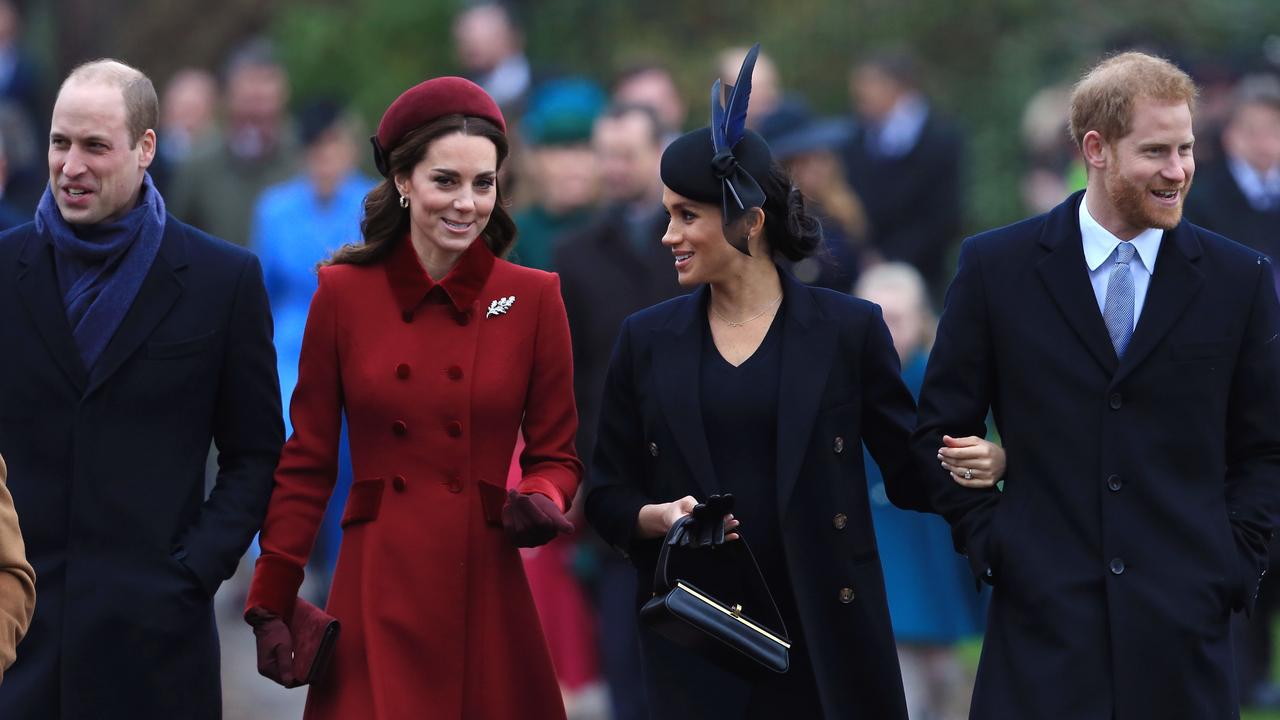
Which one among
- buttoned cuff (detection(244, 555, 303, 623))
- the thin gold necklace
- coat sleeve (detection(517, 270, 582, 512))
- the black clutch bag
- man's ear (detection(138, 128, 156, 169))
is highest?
man's ear (detection(138, 128, 156, 169))

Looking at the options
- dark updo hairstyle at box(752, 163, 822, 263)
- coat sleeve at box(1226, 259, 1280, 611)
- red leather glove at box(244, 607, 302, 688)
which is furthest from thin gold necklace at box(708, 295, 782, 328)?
red leather glove at box(244, 607, 302, 688)

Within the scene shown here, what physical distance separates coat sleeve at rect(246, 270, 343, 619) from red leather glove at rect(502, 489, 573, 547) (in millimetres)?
546

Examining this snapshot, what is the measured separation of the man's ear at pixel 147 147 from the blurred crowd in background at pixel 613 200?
1.45 metres

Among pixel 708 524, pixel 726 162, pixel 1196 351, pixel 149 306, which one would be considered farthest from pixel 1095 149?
pixel 149 306

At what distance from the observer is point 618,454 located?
6.30 metres

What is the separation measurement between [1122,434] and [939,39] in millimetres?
13114

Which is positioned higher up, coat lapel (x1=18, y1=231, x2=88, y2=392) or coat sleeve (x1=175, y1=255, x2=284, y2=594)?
coat lapel (x1=18, y1=231, x2=88, y2=392)

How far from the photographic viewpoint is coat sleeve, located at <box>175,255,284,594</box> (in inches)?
242

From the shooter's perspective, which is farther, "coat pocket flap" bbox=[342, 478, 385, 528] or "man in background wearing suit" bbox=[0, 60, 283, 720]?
"coat pocket flap" bbox=[342, 478, 385, 528]

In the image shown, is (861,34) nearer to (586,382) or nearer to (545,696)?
(586,382)

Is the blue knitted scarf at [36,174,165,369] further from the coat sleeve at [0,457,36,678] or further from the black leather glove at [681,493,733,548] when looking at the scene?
the black leather glove at [681,493,733,548]

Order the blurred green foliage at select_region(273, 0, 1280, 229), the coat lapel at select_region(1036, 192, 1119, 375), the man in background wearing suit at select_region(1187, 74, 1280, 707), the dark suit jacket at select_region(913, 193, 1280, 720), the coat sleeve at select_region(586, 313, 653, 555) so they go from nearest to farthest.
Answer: the dark suit jacket at select_region(913, 193, 1280, 720)
the coat lapel at select_region(1036, 192, 1119, 375)
the coat sleeve at select_region(586, 313, 653, 555)
the man in background wearing suit at select_region(1187, 74, 1280, 707)
the blurred green foliage at select_region(273, 0, 1280, 229)

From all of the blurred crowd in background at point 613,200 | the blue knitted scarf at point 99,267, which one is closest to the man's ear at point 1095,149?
the blurred crowd in background at point 613,200

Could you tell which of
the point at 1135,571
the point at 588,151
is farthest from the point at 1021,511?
the point at 588,151
